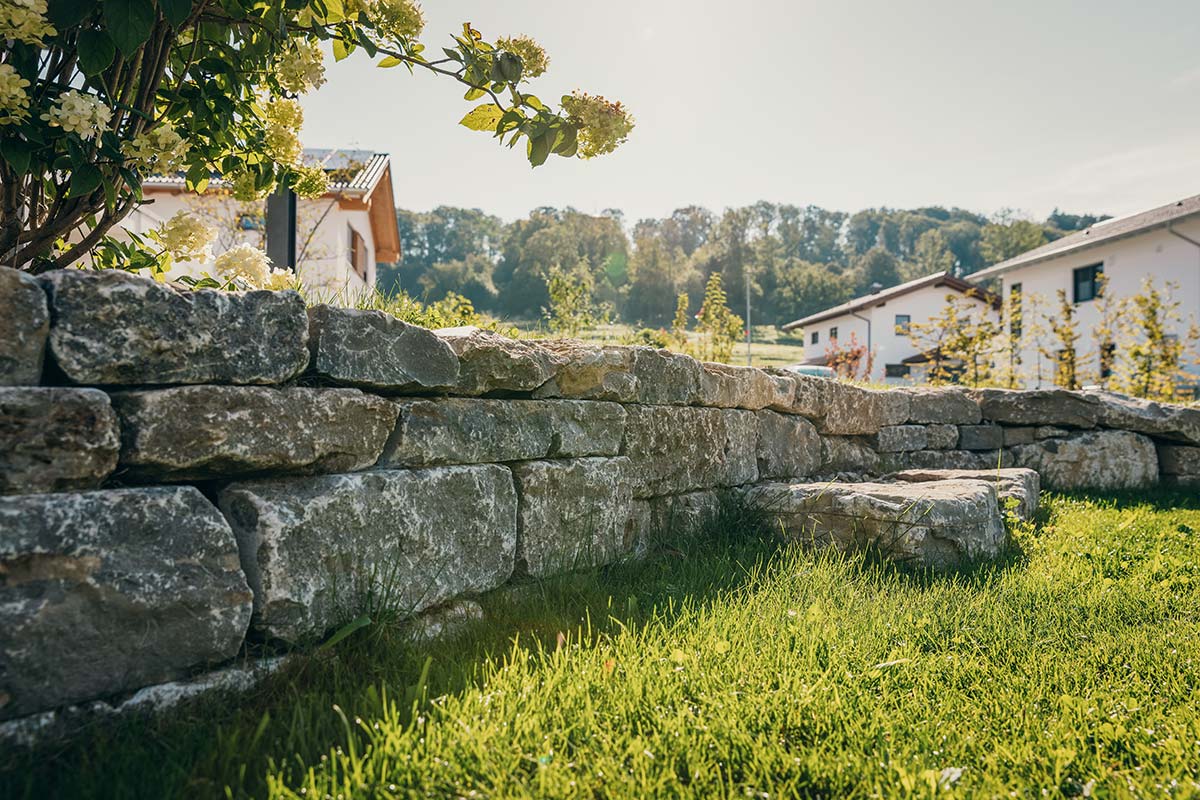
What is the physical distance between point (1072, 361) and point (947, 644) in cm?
938

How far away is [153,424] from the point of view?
1.90 metres

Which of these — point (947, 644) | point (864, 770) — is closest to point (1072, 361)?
point (947, 644)

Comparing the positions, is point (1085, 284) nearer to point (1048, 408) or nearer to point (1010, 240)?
point (1048, 408)

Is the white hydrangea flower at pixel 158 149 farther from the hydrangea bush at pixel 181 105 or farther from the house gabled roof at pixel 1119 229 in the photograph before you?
the house gabled roof at pixel 1119 229

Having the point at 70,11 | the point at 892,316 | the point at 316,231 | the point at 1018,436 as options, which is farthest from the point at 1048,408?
the point at 892,316

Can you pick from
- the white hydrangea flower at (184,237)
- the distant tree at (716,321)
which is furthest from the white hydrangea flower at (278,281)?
the distant tree at (716,321)

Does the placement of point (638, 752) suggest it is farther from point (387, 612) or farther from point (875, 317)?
point (875, 317)

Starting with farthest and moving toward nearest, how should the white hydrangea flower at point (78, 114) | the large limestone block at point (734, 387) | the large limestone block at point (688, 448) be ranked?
the large limestone block at point (734, 387) → the large limestone block at point (688, 448) → the white hydrangea flower at point (78, 114)

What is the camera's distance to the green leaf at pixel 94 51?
6.49 ft

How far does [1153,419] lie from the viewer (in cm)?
627

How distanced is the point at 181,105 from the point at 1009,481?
5.05m

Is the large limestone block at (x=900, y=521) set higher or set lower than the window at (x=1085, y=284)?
lower

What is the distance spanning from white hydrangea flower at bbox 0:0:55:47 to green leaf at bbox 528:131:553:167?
4.45ft

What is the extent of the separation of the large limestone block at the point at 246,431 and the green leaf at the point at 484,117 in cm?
101
